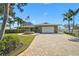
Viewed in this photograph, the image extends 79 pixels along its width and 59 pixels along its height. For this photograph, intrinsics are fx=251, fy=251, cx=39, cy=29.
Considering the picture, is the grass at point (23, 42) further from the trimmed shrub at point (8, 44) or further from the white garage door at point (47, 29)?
the white garage door at point (47, 29)

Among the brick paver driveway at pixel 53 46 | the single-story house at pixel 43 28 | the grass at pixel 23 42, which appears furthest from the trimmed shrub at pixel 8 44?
the single-story house at pixel 43 28

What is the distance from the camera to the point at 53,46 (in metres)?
9.73

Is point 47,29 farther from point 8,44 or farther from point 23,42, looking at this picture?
point 8,44

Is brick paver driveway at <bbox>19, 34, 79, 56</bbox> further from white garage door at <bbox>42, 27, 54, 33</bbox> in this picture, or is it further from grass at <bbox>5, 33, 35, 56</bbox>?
white garage door at <bbox>42, 27, 54, 33</bbox>

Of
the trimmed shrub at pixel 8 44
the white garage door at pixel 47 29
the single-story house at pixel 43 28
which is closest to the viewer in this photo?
the trimmed shrub at pixel 8 44

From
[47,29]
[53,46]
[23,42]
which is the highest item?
[47,29]

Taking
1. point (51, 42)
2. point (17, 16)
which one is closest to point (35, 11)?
point (17, 16)

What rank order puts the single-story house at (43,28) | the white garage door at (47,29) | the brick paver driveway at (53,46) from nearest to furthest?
the brick paver driveway at (53,46) < the single-story house at (43,28) < the white garage door at (47,29)

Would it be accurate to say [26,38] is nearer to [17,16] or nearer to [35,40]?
[35,40]

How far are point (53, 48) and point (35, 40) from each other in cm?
179

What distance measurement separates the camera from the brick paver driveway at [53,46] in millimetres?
9164

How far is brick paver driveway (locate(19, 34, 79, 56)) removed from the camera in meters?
9.16

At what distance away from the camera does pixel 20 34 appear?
10.1 metres

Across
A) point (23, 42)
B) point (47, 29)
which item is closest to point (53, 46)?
point (23, 42)
